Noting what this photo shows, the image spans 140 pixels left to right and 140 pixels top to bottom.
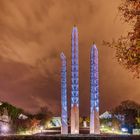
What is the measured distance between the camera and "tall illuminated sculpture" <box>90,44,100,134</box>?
124m

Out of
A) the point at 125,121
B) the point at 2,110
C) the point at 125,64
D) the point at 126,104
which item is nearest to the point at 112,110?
the point at 126,104

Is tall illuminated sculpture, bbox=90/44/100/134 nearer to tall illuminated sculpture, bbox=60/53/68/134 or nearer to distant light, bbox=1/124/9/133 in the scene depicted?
tall illuminated sculpture, bbox=60/53/68/134

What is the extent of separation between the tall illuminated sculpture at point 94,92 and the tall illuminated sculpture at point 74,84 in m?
3.29

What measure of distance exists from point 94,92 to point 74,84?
16.1 feet

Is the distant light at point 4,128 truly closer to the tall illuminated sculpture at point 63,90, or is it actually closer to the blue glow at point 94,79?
the tall illuminated sculpture at point 63,90

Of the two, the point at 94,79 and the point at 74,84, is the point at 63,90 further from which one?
the point at 94,79

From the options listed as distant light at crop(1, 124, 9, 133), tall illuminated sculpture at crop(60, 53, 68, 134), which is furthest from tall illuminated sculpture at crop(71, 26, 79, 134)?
distant light at crop(1, 124, 9, 133)

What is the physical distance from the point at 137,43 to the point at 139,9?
1484mm

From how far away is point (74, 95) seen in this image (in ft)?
423

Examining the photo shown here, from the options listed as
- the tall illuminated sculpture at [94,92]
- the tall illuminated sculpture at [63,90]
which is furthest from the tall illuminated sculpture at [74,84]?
the tall illuminated sculpture at [94,92]

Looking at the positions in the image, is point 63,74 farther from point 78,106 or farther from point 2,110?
point 2,110

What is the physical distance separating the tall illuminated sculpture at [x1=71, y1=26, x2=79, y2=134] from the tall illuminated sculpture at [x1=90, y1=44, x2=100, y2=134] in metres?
3.29

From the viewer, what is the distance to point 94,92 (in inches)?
5089

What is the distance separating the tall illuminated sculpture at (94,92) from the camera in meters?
124
